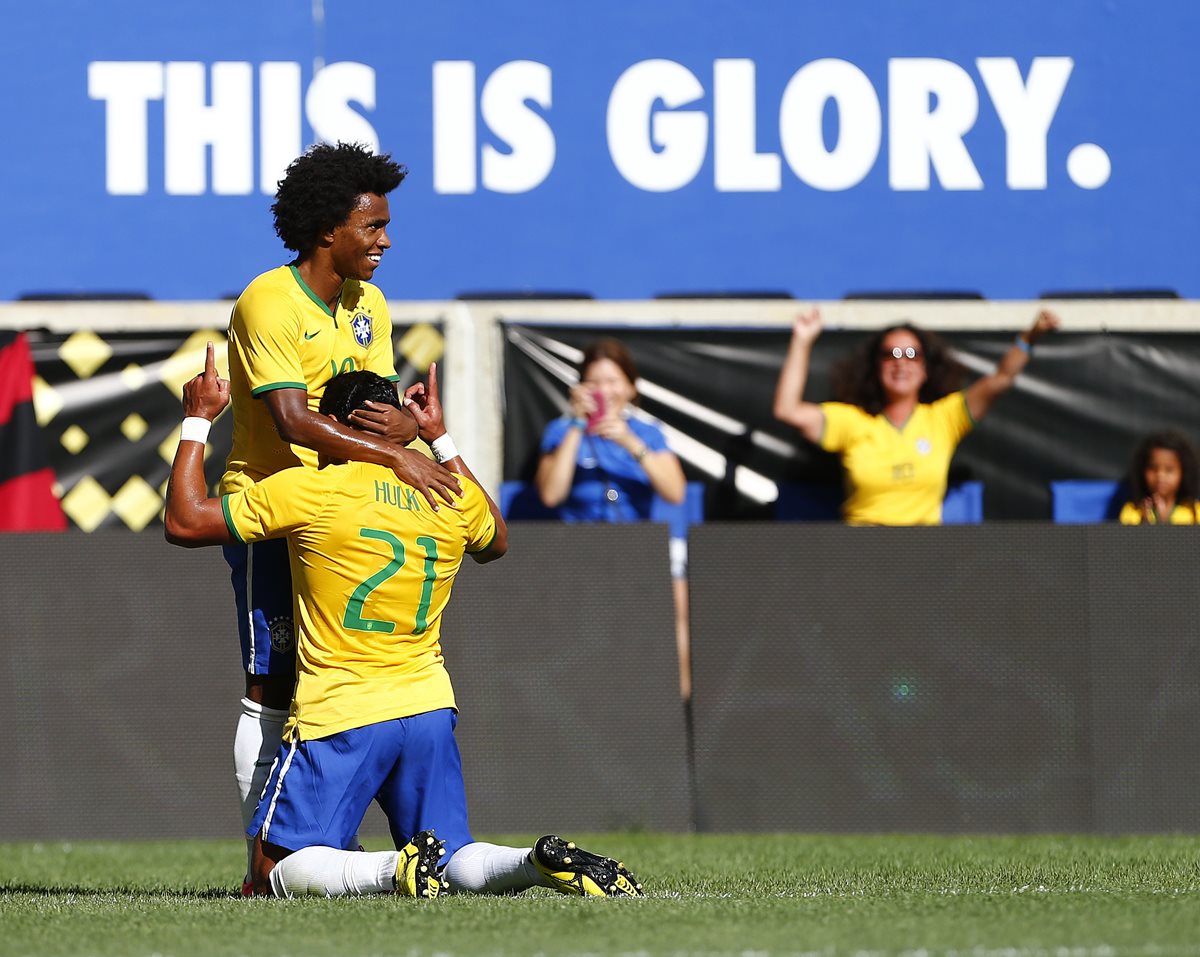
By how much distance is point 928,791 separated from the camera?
738 cm

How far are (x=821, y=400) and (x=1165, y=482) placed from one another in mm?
1685

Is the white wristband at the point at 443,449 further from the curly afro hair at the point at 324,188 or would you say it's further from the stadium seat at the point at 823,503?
the stadium seat at the point at 823,503

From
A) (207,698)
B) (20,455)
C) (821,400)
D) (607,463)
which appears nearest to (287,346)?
(207,698)

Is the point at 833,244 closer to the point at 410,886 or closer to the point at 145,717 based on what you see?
the point at 145,717

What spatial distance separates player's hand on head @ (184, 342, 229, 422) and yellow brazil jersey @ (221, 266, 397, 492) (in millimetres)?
67

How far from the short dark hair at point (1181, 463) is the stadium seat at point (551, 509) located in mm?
2057

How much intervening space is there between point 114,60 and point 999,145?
15.5 feet

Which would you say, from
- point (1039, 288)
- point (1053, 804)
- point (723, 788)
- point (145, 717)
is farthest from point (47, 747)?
point (1039, 288)

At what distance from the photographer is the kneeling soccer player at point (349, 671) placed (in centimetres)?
463

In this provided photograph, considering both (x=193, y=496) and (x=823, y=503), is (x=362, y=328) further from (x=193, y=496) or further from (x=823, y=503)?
(x=823, y=503)

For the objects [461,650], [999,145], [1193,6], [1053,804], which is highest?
[1193,6]

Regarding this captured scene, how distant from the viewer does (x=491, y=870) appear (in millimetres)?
4562

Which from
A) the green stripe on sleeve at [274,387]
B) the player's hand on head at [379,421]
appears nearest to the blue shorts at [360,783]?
the player's hand on head at [379,421]

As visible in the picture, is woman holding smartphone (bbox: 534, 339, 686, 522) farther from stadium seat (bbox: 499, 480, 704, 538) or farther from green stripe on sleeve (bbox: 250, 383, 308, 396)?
green stripe on sleeve (bbox: 250, 383, 308, 396)
